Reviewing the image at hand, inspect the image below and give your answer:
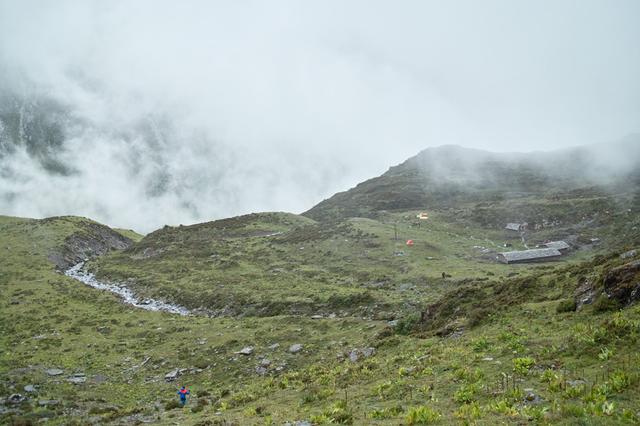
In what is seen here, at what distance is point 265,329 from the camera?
3919 cm

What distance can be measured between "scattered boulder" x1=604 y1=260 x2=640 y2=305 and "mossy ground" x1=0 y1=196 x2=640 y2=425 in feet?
4.15

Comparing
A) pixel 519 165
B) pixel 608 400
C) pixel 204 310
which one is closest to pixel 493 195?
pixel 519 165

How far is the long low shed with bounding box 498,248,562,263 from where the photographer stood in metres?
68.1

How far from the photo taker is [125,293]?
211 feet

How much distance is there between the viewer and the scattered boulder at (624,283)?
17.7 m

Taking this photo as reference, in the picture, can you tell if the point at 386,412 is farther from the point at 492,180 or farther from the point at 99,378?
the point at 492,180

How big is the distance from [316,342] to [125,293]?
142ft

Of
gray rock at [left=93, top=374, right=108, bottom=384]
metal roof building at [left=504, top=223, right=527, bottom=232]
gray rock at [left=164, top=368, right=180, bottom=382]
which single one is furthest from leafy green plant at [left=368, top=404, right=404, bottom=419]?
metal roof building at [left=504, top=223, right=527, bottom=232]

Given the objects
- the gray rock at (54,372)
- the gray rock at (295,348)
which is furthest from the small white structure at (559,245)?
the gray rock at (54,372)

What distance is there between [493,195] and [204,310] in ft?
381

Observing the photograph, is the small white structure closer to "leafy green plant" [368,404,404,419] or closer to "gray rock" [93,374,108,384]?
A: "leafy green plant" [368,404,404,419]

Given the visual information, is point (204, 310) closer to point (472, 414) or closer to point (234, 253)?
point (234, 253)

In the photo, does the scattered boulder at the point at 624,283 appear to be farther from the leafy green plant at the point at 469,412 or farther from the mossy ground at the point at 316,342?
the leafy green plant at the point at 469,412

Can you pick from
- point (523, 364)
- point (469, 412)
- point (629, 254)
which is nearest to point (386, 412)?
point (469, 412)
